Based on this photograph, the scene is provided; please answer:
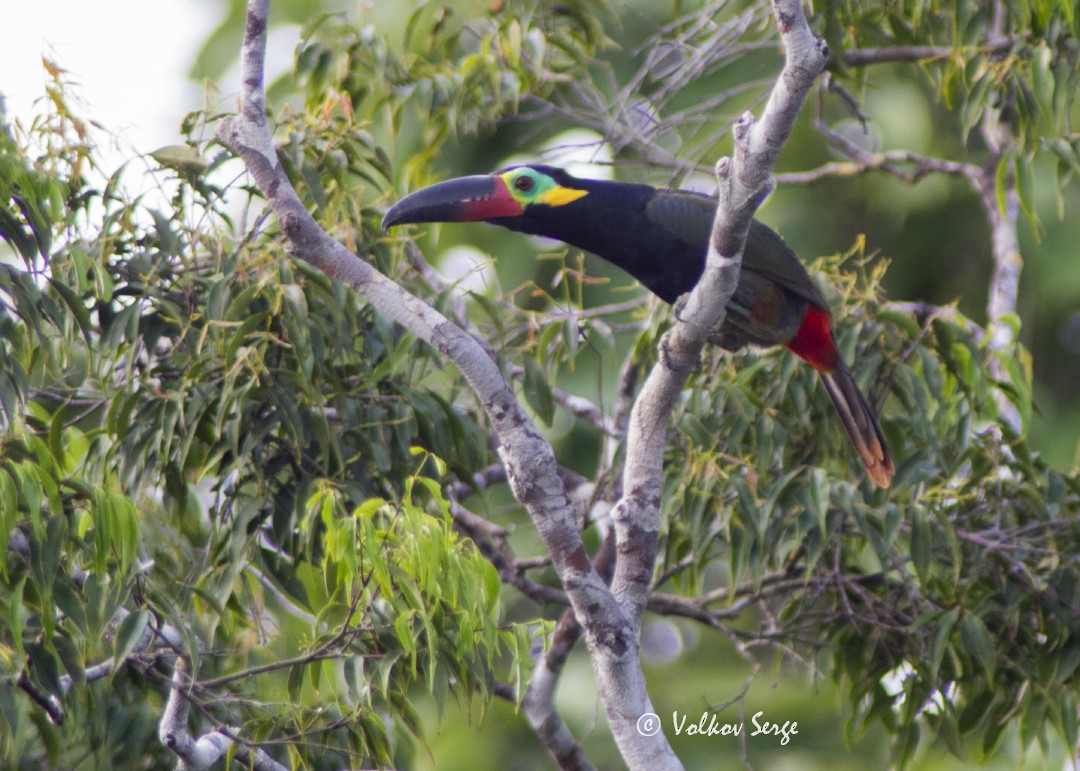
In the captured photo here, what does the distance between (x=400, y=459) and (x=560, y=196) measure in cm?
105

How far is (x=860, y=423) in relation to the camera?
3.82m

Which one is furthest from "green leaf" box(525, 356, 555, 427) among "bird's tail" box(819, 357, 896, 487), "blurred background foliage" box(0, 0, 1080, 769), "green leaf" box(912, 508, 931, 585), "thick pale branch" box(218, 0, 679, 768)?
"green leaf" box(912, 508, 931, 585)

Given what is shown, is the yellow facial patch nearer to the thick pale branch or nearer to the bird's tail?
the bird's tail

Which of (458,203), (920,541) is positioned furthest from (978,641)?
(458,203)

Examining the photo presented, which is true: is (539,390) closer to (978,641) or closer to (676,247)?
(676,247)

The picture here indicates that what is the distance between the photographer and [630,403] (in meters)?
4.41

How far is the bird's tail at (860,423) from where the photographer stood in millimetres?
3770

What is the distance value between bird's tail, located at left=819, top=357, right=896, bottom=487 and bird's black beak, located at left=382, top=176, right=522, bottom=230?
3.69 feet

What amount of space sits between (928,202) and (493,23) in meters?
3.63

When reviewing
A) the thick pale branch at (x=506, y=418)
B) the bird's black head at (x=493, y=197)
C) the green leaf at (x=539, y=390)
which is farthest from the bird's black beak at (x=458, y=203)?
the thick pale branch at (x=506, y=418)

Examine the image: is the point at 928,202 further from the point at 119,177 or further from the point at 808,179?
the point at 119,177

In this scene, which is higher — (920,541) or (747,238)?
(747,238)

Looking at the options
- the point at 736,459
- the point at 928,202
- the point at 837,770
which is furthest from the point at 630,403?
the point at 928,202

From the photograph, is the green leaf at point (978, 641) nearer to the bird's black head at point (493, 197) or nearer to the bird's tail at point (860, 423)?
the bird's tail at point (860, 423)
